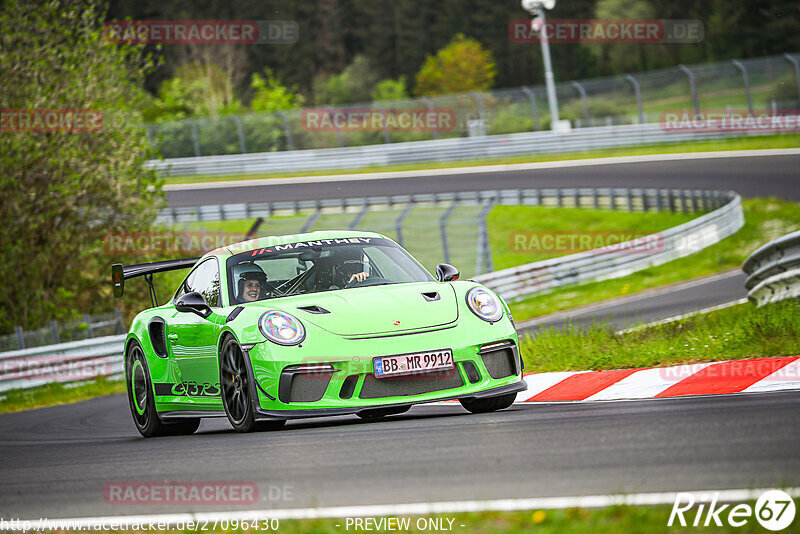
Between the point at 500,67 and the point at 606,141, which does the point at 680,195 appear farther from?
the point at 500,67

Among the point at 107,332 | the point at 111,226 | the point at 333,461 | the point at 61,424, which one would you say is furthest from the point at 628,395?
the point at 111,226

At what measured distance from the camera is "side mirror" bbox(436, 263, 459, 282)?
8352mm

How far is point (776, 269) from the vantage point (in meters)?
12.2

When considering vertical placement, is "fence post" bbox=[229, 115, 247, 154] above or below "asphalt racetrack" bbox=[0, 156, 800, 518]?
above

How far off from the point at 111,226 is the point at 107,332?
247cm

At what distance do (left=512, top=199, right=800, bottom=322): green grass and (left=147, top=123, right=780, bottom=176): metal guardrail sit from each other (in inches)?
556

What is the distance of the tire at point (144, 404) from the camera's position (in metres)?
8.99

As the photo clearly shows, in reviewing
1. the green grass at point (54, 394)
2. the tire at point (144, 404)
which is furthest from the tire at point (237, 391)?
the green grass at point (54, 394)

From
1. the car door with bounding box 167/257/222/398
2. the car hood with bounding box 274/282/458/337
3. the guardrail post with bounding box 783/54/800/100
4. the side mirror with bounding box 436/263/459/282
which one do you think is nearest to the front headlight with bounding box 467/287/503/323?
the car hood with bounding box 274/282/458/337

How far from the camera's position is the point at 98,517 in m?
5.19
